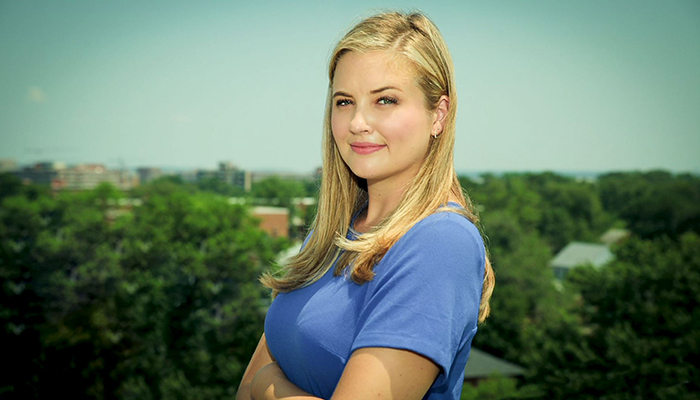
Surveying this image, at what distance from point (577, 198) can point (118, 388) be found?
1480 inches

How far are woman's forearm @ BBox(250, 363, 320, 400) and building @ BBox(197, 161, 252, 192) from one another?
37858 mm

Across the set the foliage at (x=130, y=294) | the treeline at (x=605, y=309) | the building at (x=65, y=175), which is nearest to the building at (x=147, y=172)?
the building at (x=65, y=175)

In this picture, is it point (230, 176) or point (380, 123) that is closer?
point (380, 123)

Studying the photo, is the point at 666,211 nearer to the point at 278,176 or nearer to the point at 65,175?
the point at 278,176

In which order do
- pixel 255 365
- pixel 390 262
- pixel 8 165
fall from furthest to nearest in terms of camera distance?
pixel 8 165 → pixel 255 365 → pixel 390 262

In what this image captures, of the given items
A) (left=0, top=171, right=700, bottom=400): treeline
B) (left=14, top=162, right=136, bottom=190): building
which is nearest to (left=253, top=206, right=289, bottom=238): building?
(left=0, top=171, right=700, bottom=400): treeline

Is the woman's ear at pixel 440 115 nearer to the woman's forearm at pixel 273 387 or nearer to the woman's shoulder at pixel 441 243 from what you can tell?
the woman's shoulder at pixel 441 243

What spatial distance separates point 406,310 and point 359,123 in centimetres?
41

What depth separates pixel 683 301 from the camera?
58.4 ft

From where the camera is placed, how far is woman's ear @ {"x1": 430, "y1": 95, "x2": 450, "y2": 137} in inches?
48.1

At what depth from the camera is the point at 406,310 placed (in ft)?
3.13

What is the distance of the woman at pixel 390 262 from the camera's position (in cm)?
96

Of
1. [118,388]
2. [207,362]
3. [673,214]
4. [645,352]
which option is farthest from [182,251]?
[673,214]

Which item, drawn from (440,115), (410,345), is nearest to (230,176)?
(440,115)
